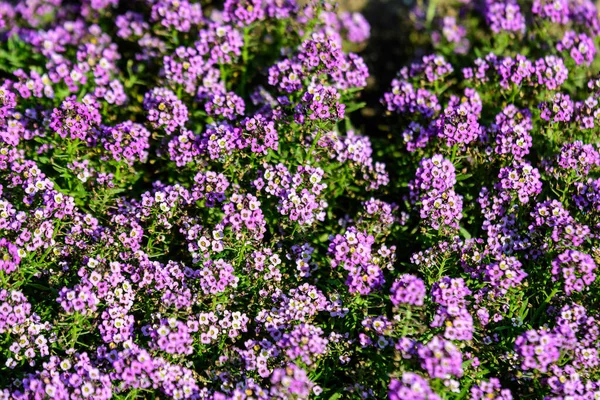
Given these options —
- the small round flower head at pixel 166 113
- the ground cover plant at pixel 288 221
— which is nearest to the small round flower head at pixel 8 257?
the ground cover plant at pixel 288 221

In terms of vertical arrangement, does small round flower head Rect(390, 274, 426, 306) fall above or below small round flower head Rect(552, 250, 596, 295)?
below

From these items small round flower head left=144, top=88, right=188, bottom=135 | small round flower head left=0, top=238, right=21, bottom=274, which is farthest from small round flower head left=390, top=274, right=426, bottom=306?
small round flower head left=0, top=238, right=21, bottom=274

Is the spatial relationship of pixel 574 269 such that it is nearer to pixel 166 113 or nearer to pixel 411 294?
pixel 411 294

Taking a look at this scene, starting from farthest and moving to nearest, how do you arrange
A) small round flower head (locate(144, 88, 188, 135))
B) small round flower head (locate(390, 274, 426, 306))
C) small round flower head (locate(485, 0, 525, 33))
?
small round flower head (locate(485, 0, 525, 33)) < small round flower head (locate(144, 88, 188, 135)) < small round flower head (locate(390, 274, 426, 306))

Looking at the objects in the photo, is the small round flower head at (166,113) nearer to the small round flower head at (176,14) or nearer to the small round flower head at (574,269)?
the small round flower head at (176,14)

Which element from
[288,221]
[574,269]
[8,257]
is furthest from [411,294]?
[8,257]

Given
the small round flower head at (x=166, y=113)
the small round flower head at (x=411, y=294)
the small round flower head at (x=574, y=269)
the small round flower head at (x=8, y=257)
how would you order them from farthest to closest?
the small round flower head at (x=166, y=113)
the small round flower head at (x=8, y=257)
the small round flower head at (x=574, y=269)
the small round flower head at (x=411, y=294)

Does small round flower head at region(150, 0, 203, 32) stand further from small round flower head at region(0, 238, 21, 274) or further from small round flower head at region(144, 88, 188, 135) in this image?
small round flower head at region(0, 238, 21, 274)

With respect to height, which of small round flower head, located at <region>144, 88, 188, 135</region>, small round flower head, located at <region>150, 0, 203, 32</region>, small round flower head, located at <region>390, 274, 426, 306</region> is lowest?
small round flower head, located at <region>390, 274, 426, 306</region>

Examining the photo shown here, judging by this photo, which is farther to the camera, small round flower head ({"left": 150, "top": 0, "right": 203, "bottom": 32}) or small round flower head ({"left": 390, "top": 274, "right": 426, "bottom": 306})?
small round flower head ({"left": 150, "top": 0, "right": 203, "bottom": 32})
